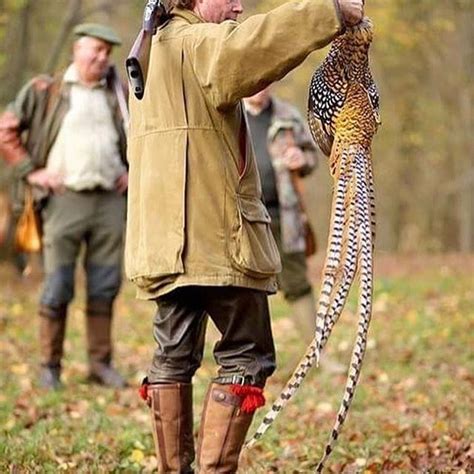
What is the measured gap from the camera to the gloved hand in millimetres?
3986

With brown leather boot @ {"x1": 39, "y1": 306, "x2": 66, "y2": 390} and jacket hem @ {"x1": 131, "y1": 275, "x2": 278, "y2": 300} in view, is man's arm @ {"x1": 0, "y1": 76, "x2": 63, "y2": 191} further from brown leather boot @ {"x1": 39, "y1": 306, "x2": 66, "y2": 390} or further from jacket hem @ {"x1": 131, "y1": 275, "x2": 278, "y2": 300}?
jacket hem @ {"x1": 131, "y1": 275, "x2": 278, "y2": 300}

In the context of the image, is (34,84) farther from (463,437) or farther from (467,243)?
(467,243)

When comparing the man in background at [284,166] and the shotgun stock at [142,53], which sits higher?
the shotgun stock at [142,53]

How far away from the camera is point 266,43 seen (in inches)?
157

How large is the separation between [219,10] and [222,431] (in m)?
1.67

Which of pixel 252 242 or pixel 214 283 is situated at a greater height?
pixel 252 242

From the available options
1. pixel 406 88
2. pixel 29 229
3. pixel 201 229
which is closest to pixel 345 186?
pixel 201 229

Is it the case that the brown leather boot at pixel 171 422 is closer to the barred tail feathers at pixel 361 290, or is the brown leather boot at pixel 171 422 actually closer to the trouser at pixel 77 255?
the barred tail feathers at pixel 361 290

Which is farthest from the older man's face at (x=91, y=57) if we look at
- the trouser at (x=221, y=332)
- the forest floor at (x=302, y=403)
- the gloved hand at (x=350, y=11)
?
the gloved hand at (x=350, y=11)

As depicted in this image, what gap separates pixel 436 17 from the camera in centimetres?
2305

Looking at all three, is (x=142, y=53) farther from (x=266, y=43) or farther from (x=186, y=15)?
(x=266, y=43)

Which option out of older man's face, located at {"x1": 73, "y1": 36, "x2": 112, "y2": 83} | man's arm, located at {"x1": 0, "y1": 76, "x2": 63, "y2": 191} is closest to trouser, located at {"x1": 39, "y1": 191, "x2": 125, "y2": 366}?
man's arm, located at {"x1": 0, "y1": 76, "x2": 63, "y2": 191}

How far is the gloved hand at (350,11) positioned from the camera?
3.99 metres

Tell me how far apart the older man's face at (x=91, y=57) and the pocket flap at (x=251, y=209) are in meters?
3.69
